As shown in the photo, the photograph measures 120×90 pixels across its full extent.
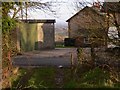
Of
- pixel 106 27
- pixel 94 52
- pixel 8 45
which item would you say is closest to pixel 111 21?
pixel 106 27

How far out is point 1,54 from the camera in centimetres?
922

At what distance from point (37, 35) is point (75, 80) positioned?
64.0 feet

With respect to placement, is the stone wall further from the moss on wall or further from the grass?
the grass

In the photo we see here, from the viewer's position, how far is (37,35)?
30.9m

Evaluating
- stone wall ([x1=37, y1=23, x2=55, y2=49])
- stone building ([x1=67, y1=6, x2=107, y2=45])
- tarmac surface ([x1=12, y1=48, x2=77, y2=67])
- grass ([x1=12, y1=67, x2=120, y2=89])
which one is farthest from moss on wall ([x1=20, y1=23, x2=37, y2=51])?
stone building ([x1=67, y1=6, x2=107, y2=45])

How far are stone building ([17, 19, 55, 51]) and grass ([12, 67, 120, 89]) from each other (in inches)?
489

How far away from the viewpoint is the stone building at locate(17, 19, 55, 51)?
1051 inches

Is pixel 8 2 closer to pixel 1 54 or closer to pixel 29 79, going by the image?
pixel 1 54

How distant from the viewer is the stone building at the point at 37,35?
26.7m

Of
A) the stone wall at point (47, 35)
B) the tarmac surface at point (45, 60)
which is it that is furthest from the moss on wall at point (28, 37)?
the tarmac surface at point (45, 60)

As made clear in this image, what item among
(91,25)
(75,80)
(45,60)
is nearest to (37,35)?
(45,60)

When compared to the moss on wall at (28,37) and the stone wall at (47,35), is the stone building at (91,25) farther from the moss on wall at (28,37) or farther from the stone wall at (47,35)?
the stone wall at (47,35)

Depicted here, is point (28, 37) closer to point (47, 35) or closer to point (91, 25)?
point (47, 35)

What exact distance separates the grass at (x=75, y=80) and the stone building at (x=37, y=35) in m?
12.4
